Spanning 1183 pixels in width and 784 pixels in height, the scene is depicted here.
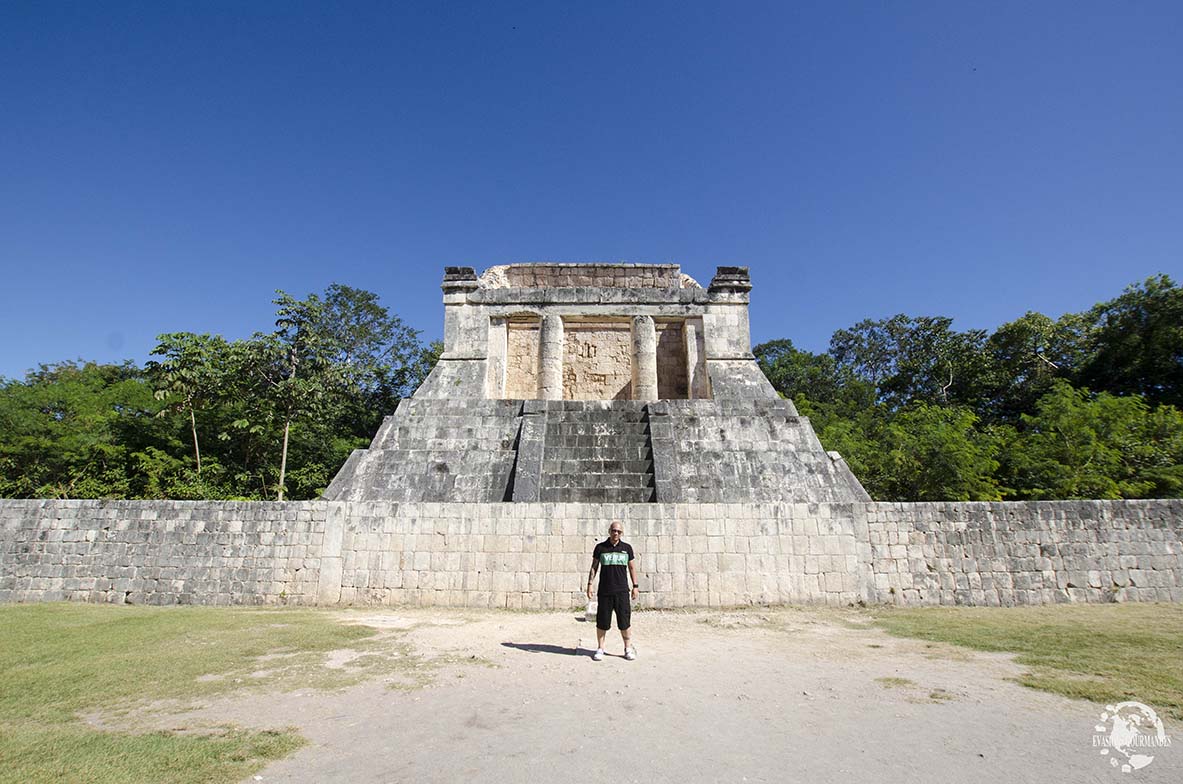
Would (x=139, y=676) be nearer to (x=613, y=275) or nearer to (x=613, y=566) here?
(x=613, y=566)

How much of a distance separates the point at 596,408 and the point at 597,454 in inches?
50.1

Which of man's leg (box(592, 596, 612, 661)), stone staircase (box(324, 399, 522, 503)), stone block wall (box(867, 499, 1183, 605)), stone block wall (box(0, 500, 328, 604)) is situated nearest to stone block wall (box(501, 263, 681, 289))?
stone staircase (box(324, 399, 522, 503))

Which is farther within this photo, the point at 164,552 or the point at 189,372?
the point at 189,372

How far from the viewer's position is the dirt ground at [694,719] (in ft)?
9.47

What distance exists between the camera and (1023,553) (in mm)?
7836

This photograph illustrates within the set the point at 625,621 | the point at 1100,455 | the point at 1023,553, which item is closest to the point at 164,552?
the point at 625,621

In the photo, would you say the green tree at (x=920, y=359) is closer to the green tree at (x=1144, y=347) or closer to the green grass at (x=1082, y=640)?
the green tree at (x=1144, y=347)

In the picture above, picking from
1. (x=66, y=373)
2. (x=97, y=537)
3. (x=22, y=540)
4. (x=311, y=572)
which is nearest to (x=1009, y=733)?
(x=311, y=572)

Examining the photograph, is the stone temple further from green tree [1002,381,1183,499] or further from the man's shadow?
green tree [1002,381,1183,499]

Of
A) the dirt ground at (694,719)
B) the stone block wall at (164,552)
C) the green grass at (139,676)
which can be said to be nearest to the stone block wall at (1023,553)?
the dirt ground at (694,719)

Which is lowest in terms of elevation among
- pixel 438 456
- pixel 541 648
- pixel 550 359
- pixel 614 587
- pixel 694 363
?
pixel 541 648

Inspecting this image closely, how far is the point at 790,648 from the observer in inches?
221

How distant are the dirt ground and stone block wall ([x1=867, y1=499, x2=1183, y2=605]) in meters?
2.37

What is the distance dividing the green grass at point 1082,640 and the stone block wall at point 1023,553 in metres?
0.25
